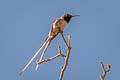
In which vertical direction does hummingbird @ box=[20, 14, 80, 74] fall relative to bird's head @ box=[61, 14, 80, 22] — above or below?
below

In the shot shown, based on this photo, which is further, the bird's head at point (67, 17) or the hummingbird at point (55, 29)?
the bird's head at point (67, 17)

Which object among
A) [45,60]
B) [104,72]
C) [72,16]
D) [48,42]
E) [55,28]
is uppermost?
[72,16]

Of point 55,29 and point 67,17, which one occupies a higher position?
point 67,17

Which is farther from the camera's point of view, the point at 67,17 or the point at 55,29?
the point at 67,17

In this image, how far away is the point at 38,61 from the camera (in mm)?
2502

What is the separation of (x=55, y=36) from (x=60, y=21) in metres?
0.22

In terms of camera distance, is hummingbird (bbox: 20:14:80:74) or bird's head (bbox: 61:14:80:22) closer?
hummingbird (bbox: 20:14:80:74)

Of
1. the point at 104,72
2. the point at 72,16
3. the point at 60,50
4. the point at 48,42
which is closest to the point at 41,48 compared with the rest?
the point at 48,42

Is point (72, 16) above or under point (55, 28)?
above

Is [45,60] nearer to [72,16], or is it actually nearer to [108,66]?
[72,16]

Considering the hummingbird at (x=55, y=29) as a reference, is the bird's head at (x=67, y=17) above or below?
above

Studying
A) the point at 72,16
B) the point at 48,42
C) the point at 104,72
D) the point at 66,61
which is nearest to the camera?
the point at 66,61

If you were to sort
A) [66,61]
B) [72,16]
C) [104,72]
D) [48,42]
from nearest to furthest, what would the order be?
1. [66,61]
2. [48,42]
3. [104,72]
4. [72,16]

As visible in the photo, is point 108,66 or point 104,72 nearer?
point 104,72
